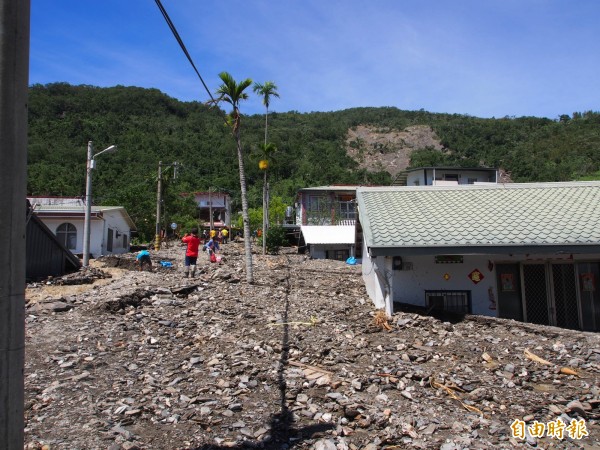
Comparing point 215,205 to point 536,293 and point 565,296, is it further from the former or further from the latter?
point 565,296

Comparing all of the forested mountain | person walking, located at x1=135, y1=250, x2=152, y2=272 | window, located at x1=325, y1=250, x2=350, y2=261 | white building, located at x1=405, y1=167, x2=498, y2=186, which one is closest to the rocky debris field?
person walking, located at x1=135, y1=250, x2=152, y2=272

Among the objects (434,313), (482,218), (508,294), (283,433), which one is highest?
(482,218)

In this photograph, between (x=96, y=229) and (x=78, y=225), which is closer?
(x=78, y=225)

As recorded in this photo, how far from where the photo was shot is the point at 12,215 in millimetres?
3221

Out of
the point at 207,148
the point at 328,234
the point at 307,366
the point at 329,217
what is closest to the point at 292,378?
the point at 307,366

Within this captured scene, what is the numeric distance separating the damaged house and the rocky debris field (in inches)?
41.9

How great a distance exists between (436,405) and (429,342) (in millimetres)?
3038

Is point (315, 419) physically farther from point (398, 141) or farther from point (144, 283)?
point (398, 141)

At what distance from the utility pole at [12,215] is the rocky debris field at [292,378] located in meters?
2.61

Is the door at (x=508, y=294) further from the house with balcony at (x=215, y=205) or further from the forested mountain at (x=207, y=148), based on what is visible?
the house with balcony at (x=215, y=205)

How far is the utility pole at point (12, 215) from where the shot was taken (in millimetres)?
3141

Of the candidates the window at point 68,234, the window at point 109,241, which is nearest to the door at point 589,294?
the window at point 68,234

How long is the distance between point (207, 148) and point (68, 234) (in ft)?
172

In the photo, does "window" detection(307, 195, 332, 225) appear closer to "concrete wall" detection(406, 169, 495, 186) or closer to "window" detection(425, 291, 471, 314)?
"concrete wall" detection(406, 169, 495, 186)
